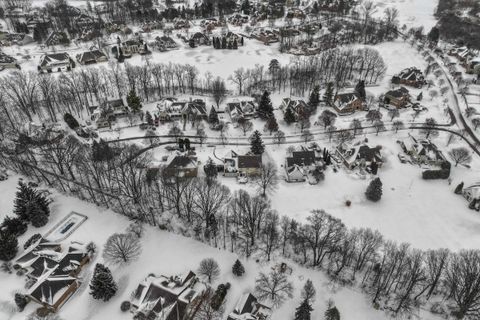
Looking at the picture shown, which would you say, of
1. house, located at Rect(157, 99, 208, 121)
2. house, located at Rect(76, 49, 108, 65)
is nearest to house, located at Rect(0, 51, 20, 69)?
house, located at Rect(76, 49, 108, 65)

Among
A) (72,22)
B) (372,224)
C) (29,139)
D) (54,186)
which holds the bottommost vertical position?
(372,224)

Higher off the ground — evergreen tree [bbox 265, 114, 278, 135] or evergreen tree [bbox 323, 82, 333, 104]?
evergreen tree [bbox 323, 82, 333, 104]

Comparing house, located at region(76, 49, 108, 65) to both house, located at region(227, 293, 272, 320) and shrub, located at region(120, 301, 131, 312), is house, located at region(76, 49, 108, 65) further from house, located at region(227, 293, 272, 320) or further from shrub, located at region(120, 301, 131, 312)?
house, located at region(227, 293, 272, 320)

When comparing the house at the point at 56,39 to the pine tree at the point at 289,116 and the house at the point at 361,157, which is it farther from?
the house at the point at 361,157

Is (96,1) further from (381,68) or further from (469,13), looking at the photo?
(469,13)

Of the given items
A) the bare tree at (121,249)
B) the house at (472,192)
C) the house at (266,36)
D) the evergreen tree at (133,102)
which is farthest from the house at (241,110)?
the house at (266,36)

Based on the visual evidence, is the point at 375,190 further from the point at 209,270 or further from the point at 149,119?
the point at 149,119

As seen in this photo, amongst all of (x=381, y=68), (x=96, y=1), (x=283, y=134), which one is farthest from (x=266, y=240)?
(x=96, y=1)
